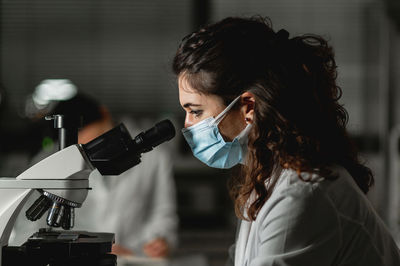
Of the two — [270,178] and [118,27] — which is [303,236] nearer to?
[270,178]

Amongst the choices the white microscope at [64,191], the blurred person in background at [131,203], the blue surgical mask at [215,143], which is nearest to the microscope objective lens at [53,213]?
the white microscope at [64,191]

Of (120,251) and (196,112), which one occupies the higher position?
(196,112)

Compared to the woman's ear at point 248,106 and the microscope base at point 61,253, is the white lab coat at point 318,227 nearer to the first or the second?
the woman's ear at point 248,106

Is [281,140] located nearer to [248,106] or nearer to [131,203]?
[248,106]

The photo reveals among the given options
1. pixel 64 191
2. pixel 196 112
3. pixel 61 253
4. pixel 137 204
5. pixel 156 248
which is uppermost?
pixel 196 112

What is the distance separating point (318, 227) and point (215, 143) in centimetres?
34

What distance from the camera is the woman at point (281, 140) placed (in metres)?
1.01

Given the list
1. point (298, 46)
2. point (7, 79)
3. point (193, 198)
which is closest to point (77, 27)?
point (7, 79)

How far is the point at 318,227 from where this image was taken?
1009 mm

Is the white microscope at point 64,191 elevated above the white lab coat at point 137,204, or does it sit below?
above

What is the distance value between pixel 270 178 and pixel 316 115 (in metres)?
0.16

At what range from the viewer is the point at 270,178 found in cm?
115

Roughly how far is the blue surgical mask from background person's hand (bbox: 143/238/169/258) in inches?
43.7

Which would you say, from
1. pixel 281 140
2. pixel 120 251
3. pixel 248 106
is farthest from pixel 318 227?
pixel 120 251
